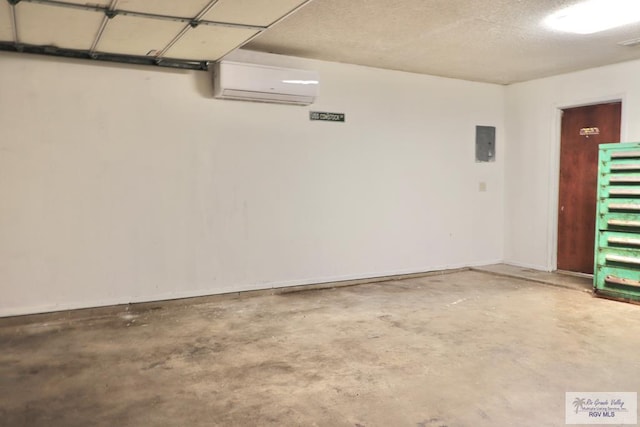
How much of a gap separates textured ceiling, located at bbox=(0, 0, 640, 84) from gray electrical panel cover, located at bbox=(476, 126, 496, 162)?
42.6 inches

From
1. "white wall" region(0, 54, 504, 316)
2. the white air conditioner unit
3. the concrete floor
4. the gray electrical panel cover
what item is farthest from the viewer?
the gray electrical panel cover

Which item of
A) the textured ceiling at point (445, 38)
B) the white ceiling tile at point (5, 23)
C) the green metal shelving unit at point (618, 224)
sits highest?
the textured ceiling at point (445, 38)

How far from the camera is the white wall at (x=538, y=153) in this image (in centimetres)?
571

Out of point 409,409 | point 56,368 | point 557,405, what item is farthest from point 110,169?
point 557,405

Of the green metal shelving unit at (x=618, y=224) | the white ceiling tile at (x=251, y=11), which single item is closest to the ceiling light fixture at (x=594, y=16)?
the green metal shelving unit at (x=618, y=224)

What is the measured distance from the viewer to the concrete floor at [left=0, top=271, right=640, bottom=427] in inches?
98.6

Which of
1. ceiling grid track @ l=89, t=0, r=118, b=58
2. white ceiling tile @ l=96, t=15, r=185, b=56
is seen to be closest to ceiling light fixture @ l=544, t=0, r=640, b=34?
white ceiling tile @ l=96, t=15, r=185, b=56

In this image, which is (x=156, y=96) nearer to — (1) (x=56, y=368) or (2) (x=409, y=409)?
(1) (x=56, y=368)

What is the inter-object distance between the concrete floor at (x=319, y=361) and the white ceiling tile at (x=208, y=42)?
92.1 inches

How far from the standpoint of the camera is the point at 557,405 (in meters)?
2.55

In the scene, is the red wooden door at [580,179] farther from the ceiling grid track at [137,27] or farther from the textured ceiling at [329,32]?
the ceiling grid track at [137,27]

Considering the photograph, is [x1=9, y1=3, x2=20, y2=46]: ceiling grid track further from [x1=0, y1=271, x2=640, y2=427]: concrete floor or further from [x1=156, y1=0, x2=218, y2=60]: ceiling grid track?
[x1=0, y1=271, x2=640, y2=427]: concrete floor

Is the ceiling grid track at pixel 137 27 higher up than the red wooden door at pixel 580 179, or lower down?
higher up

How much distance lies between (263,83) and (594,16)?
9.66 ft
